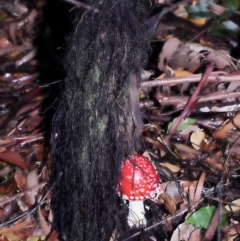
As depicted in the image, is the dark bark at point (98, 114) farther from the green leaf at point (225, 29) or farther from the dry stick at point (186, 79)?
the green leaf at point (225, 29)

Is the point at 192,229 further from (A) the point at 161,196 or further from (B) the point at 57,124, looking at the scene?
(B) the point at 57,124

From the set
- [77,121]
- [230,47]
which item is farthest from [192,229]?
[230,47]

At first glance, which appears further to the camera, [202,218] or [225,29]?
[225,29]

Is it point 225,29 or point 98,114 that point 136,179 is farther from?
point 225,29

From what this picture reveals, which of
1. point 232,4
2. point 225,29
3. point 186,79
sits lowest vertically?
point 225,29

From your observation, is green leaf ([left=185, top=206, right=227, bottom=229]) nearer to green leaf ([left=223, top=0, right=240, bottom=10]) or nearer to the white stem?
the white stem

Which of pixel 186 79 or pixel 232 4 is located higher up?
pixel 186 79

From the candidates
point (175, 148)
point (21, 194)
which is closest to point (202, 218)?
point (175, 148)
